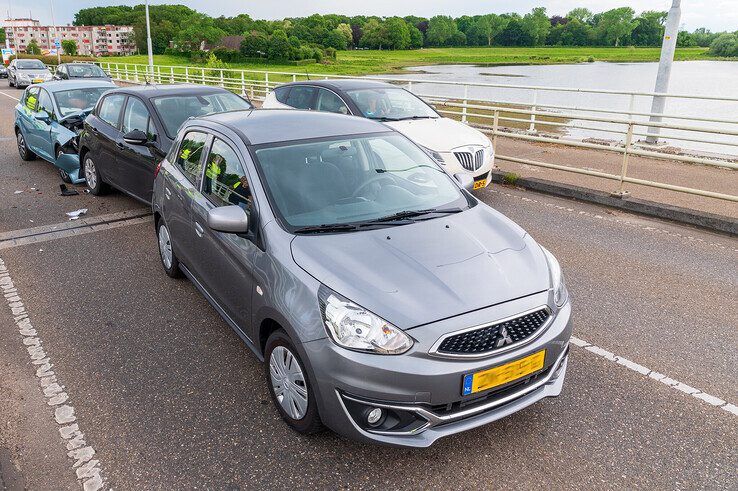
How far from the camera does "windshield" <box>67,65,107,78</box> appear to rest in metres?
24.2

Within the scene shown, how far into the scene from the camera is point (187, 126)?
4906mm

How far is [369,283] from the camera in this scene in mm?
2898

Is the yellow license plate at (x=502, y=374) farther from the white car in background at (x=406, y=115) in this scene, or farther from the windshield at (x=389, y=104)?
the windshield at (x=389, y=104)

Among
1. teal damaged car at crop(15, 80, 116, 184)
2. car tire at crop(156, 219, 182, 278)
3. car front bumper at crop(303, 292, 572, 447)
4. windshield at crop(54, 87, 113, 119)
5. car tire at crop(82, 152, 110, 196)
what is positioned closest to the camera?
car front bumper at crop(303, 292, 572, 447)

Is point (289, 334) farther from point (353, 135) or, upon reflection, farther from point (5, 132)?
point (5, 132)

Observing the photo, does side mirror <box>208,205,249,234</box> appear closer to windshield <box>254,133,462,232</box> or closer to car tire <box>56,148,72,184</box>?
windshield <box>254,133,462,232</box>

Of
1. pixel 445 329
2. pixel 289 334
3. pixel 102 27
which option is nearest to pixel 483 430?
pixel 445 329

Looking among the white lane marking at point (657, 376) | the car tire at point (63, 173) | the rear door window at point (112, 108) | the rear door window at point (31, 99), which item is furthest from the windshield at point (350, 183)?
the rear door window at point (31, 99)

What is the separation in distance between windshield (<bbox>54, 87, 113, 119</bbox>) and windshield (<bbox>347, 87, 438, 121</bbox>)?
457 cm

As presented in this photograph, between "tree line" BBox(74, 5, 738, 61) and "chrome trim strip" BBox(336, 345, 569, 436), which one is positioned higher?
"tree line" BBox(74, 5, 738, 61)

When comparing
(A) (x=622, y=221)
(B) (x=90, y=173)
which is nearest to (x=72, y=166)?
(B) (x=90, y=173)

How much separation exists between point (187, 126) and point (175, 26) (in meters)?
118

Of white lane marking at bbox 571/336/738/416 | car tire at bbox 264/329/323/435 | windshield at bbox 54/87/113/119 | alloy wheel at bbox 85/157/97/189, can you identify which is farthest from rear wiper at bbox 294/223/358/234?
windshield at bbox 54/87/113/119

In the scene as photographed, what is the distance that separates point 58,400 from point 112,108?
5418 mm
